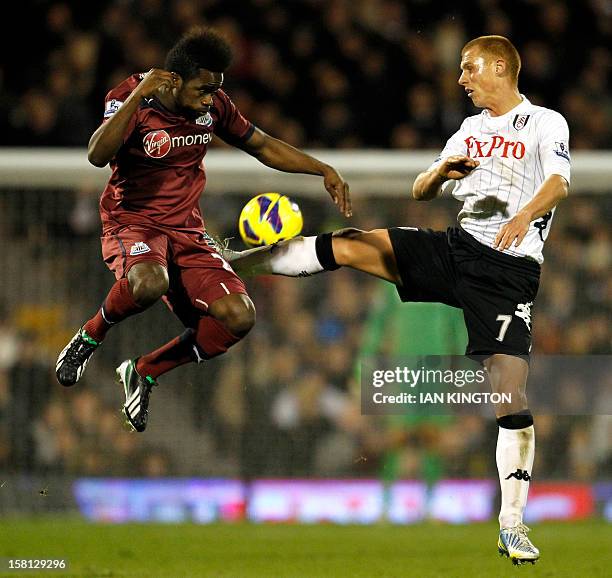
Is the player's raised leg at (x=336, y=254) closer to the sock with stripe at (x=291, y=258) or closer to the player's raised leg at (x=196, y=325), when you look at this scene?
the sock with stripe at (x=291, y=258)

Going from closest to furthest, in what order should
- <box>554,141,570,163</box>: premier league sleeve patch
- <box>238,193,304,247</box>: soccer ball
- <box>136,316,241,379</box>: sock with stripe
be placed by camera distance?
<box>554,141,570,163</box>: premier league sleeve patch < <box>136,316,241,379</box>: sock with stripe < <box>238,193,304,247</box>: soccer ball

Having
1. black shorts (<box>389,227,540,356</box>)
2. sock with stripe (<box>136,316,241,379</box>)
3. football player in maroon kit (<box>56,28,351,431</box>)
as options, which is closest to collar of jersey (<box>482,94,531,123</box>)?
black shorts (<box>389,227,540,356</box>)

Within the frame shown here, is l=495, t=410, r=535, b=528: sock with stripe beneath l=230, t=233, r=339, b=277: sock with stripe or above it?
beneath

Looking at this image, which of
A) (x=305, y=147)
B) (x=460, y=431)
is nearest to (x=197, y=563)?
(x=460, y=431)

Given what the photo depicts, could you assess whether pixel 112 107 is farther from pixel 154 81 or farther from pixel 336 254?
pixel 336 254

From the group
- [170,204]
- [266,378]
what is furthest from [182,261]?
[266,378]

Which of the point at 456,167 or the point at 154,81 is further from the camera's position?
the point at 456,167

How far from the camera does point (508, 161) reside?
6309 millimetres

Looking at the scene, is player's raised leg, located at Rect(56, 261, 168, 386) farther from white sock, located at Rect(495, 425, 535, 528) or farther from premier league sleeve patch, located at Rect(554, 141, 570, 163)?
premier league sleeve patch, located at Rect(554, 141, 570, 163)

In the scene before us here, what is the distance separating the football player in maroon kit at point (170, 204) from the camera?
621 centimetres

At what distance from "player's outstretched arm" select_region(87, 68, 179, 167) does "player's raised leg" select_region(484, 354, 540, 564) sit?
7.59ft

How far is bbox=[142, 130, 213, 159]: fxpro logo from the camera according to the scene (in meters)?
6.35

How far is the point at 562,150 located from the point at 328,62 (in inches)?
246

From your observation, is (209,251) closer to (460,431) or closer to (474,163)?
(474,163)
